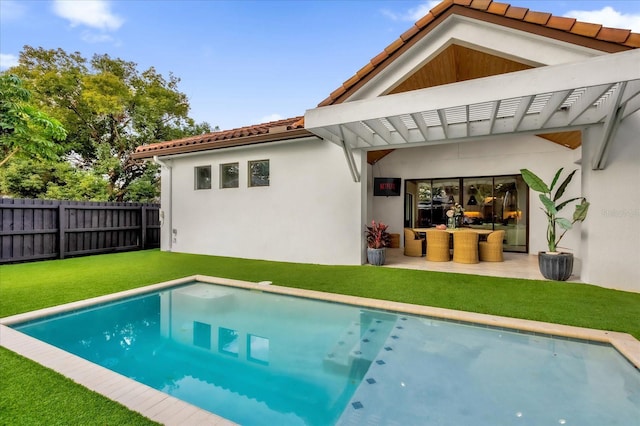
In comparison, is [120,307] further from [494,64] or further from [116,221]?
[494,64]

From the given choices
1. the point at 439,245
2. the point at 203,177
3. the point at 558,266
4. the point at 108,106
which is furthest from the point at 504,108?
the point at 108,106

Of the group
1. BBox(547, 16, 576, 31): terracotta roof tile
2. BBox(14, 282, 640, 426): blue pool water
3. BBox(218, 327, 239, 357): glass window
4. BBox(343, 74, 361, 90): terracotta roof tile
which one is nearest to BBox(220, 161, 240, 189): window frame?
BBox(343, 74, 361, 90): terracotta roof tile

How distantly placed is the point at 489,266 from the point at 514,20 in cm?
636

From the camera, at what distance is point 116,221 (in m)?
13.1

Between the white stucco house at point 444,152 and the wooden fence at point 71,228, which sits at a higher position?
the white stucco house at point 444,152

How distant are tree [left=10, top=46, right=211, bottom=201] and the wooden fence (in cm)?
909

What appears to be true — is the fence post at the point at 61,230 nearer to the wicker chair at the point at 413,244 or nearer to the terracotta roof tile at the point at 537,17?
the wicker chair at the point at 413,244

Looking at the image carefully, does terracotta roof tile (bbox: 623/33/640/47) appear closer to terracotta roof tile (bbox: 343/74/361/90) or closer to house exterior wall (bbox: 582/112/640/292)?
house exterior wall (bbox: 582/112/640/292)

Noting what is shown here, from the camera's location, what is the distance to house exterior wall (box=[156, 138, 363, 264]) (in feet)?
31.0

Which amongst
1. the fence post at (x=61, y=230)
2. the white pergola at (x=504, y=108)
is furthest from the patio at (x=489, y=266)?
the fence post at (x=61, y=230)

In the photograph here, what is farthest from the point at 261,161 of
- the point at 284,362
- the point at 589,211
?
the point at 589,211

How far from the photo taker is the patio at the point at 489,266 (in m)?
7.91

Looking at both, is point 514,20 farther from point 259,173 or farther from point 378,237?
point 259,173

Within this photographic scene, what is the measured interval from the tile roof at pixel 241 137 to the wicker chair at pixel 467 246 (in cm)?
580
